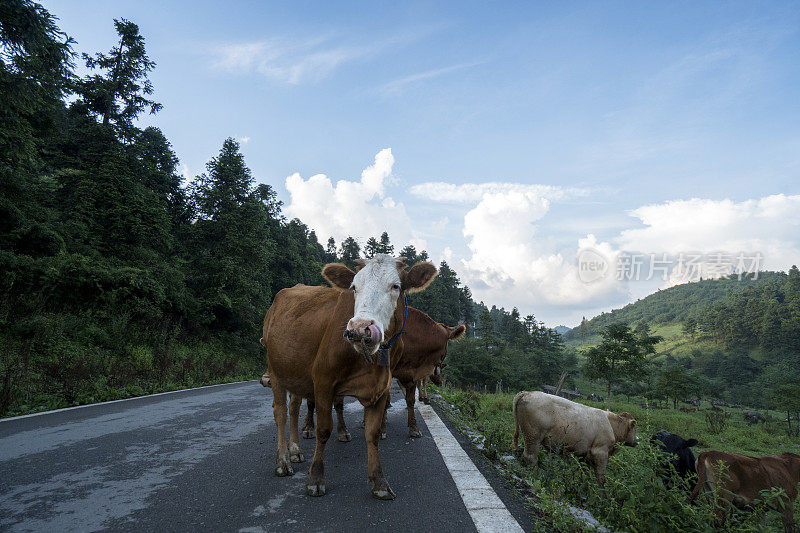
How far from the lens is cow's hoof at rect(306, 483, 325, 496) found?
2.98 m

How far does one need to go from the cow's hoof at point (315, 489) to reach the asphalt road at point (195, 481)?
0.05m

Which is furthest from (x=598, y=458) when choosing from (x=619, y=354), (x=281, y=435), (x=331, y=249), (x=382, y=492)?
(x=331, y=249)

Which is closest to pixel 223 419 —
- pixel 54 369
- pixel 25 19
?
pixel 54 369

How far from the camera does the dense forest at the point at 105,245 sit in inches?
399

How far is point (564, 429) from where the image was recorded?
497cm

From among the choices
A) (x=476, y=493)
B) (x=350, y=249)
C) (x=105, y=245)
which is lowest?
(x=476, y=493)

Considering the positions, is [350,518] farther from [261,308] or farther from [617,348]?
[617,348]

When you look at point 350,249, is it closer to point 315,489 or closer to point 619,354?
point 619,354

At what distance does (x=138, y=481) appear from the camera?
3.26 metres

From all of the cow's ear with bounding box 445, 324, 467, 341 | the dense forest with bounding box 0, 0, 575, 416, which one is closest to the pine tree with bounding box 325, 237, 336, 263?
the dense forest with bounding box 0, 0, 575, 416

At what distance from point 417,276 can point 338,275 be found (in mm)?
745

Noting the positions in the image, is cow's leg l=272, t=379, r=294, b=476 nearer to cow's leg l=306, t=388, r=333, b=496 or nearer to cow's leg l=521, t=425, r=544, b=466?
cow's leg l=306, t=388, r=333, b=496

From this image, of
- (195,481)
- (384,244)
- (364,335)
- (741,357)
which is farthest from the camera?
(741,357)

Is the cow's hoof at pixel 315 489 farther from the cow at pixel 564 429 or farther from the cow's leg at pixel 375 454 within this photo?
the cow at pixel 564 429
